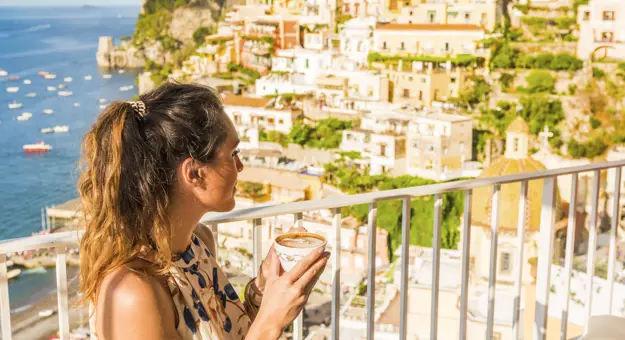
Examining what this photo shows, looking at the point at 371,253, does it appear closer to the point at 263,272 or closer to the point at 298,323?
the point at 298,323

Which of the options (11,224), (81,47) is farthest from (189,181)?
(81,47)

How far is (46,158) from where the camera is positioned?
2339cm

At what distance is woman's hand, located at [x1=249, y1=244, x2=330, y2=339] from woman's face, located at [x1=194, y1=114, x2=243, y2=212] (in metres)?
0.10

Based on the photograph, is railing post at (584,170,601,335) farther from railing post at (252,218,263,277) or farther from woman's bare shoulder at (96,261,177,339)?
woman's bare shoulder at (96,261,177,339)

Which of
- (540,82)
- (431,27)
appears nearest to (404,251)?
(540,82)

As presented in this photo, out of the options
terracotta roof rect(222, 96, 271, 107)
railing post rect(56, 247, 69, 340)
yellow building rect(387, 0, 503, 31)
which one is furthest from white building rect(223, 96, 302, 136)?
railing post rect(56, 247, 69, 340)

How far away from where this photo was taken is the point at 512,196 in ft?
30.6

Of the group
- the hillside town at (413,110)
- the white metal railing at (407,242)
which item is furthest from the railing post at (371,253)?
the hillside town at (413,110)

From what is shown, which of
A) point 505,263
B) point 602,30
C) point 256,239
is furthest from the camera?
point 602,30

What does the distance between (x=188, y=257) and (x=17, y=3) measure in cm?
9137

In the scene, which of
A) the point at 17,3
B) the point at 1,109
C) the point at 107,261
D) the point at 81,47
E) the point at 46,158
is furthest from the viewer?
the point at 17,3

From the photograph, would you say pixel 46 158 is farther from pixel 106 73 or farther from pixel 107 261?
pixel 107 261

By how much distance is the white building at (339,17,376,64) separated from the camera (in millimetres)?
23516

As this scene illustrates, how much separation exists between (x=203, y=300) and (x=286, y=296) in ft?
0.28
